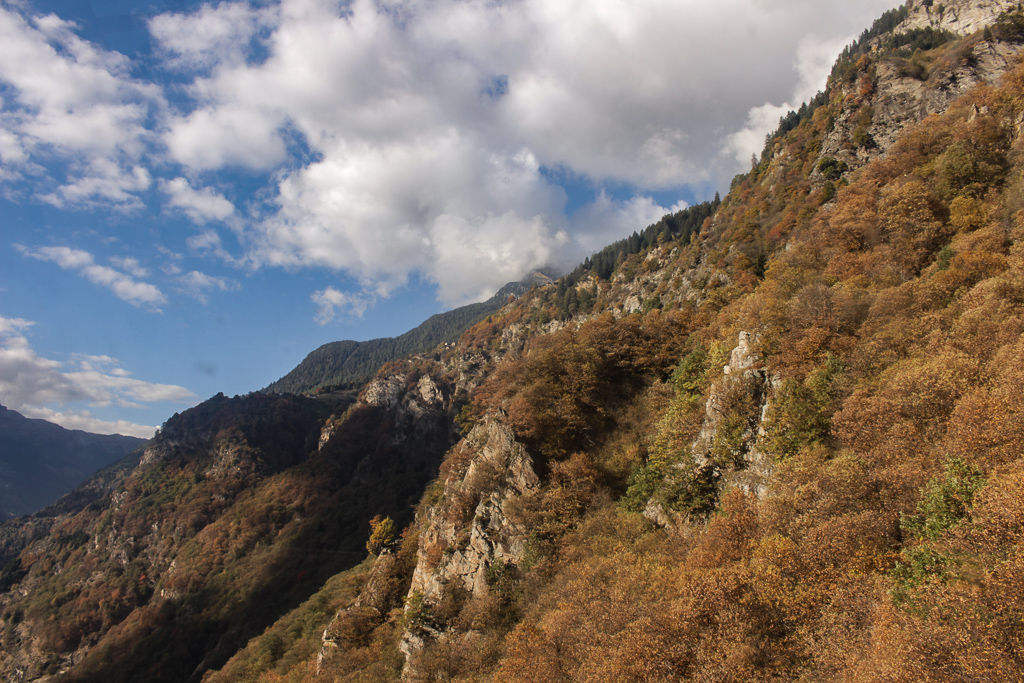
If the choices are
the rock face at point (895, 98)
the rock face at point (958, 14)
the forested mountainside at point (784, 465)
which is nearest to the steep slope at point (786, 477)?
the forested mountainside at point (784, 465)

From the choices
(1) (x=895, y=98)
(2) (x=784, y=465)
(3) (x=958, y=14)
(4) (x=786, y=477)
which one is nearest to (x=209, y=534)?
(2) (x=784, y=465)

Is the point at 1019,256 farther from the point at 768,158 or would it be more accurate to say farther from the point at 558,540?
the point at 768,158

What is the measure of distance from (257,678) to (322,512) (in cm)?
8098

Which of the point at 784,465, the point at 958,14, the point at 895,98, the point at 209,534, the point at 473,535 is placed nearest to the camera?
the point at 784,465

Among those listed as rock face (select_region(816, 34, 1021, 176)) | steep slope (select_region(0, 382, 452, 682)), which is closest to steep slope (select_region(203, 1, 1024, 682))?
rock face (select_region(816, 34, 1021, 176))

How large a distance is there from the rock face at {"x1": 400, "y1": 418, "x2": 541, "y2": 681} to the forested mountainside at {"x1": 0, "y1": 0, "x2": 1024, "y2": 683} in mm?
213

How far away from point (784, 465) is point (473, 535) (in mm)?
23668

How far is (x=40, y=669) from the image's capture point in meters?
109

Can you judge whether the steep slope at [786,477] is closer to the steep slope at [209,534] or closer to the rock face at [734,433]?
the rock face at [734,433]

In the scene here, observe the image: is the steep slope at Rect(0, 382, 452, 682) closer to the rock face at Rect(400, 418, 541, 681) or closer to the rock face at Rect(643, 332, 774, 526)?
the rock face at Rect(400, 418, 541, 681)

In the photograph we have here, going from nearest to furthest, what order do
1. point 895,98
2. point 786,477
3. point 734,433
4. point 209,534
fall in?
point 786,477 → point 734,433 → point 895,98 → point 209,534

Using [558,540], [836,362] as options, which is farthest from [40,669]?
[836,362]

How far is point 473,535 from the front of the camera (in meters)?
34.7

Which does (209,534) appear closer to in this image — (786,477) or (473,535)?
(473,535)
